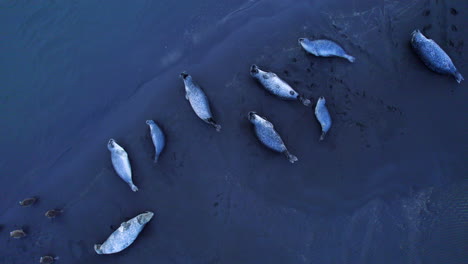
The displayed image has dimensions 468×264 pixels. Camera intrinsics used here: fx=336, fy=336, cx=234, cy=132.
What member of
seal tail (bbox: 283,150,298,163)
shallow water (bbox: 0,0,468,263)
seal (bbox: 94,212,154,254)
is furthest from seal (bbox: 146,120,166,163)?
seal tail (bbox: 283,150,298,163)

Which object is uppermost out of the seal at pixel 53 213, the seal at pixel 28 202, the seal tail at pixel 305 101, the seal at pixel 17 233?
the seal tail at pixel 305 101

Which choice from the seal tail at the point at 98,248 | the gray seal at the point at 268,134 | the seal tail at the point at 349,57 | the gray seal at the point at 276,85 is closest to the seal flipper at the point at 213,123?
the gray seal at the point at 268,134

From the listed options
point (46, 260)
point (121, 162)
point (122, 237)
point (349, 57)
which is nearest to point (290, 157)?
point (349, 57)

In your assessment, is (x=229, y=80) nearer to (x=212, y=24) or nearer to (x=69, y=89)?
(x=212, y=24)

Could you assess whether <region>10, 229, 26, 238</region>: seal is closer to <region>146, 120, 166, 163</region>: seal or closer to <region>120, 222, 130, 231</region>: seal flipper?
<region>120, 222, 130, 231</region>: seal flipper

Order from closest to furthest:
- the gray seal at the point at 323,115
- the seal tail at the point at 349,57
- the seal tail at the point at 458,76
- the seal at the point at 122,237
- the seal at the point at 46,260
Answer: the seal at the point at 122,237, the seal at the point at 46,260, the gray seal at the point at 323,115, the seal tail at the point at 458,76, the seal tail at the point at 349,57

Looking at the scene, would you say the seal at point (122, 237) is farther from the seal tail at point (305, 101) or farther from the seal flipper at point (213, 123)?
the seal tail at point (305, 101)
